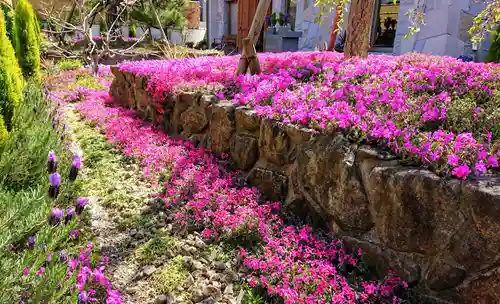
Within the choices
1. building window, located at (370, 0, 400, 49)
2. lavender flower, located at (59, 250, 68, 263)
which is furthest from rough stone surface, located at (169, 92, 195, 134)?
building window, located at (370, 0, 400, 49)

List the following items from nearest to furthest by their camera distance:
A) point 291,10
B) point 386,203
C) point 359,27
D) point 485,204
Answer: point 485,204
point 386,203
point 359,27
point 291,10

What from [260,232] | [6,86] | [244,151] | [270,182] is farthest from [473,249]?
[6,86]

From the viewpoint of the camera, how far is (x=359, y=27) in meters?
6.06

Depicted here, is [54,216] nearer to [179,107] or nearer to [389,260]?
[389,260]

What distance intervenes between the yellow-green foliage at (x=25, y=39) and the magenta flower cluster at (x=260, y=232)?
14.1ft

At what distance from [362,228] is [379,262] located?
297 mm

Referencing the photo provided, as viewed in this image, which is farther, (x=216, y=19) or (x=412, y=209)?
(x=216, y=19)

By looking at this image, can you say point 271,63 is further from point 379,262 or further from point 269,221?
point 379,262

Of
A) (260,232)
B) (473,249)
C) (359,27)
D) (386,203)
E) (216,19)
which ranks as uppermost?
(216,19)

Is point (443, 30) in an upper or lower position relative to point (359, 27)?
upper

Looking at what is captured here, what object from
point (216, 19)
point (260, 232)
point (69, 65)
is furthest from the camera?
point (216, 19)

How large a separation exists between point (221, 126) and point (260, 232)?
1.89m

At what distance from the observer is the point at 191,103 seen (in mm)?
5637

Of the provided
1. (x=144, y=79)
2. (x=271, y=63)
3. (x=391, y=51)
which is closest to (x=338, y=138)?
(x=271, y=63)
